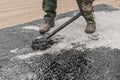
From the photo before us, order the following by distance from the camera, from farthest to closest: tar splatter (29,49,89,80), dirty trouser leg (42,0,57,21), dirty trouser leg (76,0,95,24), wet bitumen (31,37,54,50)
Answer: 1. dirty trouser leg (42,0,57,21)
2. dirty trouser leg (76,0,95,24)
3. wet bitumen (31,37,54,50)
4. tar splatter (29,49,89,80)

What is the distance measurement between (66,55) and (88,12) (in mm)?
496

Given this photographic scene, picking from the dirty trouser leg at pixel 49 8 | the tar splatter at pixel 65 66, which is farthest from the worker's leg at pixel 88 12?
the tar splatter at pixel 65 66

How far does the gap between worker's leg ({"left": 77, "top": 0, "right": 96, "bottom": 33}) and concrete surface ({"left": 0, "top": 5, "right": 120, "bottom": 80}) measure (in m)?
0.05

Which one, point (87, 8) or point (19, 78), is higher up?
point (87, 8)

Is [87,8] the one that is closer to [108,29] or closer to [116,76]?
[108,29]

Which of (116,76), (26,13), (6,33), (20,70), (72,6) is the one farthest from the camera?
(72,6)

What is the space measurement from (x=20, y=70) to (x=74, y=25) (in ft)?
2.80

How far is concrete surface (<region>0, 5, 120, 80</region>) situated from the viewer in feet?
5.98

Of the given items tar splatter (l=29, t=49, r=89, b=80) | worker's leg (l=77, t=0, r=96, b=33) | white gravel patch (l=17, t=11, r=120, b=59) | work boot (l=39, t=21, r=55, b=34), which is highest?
worker's leg (l=77, t=0, r=96, b=33)

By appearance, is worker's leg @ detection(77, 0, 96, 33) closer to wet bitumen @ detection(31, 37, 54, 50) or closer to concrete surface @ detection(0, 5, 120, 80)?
concrete surface @ detection(0, 5, 120, 80)

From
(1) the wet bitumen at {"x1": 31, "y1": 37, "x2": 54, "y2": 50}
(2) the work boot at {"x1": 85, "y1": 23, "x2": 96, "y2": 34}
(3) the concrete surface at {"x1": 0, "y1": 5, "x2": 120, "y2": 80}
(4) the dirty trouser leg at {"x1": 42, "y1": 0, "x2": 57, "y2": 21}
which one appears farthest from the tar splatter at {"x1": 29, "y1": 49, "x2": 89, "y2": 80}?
(4) the dirty trouser leg at {"x1": 42, "y1": 0, "x2": 57, "y2": 21}

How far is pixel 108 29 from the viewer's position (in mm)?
2490

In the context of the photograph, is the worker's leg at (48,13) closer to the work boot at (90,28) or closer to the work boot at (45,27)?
the work boot at (45,27)

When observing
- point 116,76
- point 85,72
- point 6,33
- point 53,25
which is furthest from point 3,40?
point 116,76
